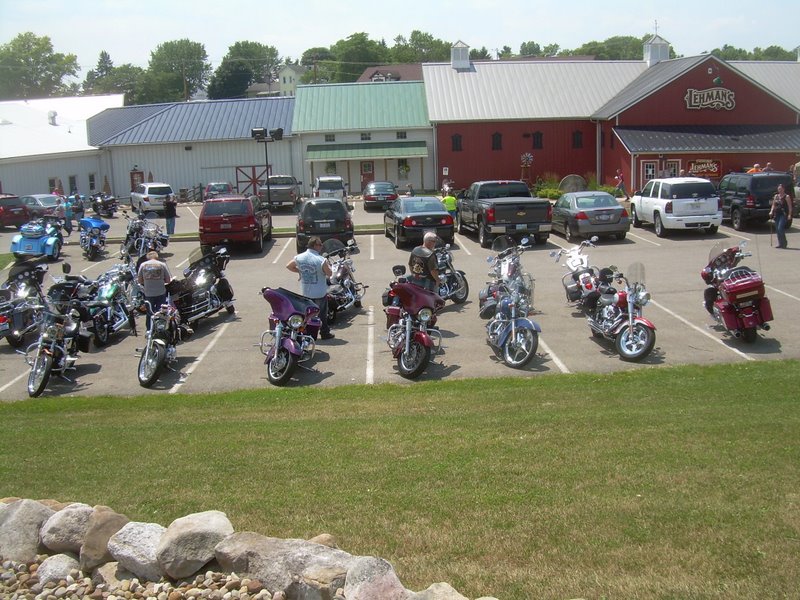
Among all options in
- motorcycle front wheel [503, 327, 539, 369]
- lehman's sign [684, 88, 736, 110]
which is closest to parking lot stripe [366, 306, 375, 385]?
motorcycle front wheel [503, 327, 539, 369]

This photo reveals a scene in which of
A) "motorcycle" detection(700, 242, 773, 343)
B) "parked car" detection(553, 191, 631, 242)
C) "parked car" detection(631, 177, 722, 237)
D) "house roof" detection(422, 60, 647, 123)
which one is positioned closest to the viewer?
"motorcycle" detection(700, 242, 773, 343)

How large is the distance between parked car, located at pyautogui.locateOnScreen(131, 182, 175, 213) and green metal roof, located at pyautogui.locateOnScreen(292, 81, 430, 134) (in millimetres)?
9065

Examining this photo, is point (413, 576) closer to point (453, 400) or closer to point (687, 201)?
point (453, 400)

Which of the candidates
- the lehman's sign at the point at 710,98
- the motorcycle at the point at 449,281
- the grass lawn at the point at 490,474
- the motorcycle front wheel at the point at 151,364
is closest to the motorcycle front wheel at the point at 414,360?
Answer: the grass lawn at the point at 490,474

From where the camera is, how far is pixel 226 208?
26.3 metres

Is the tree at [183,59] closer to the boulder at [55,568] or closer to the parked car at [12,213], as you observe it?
the parked car at [12,213]

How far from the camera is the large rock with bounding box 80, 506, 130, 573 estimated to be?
18.1 ft

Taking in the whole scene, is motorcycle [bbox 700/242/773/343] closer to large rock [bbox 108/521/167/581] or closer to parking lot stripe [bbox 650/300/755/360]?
parking lot stripe [bbox 650/300/755/360]

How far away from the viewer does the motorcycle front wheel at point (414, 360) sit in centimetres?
1197

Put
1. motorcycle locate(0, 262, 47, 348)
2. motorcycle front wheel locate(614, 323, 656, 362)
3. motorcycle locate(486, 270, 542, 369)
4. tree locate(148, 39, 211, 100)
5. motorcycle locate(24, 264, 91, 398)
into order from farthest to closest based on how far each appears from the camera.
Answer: tree locate(148, 39, 211, 100) → motorcycle locate(0, 262, 47, 348) → motorcycle front wheel locate(614, 323, 656, 362) → motorcycle locate(486, 270, 542, 369) → motorcycle locate(24, 264, 91, 398)

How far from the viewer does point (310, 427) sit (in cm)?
910

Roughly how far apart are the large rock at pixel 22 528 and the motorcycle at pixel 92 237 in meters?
22.2

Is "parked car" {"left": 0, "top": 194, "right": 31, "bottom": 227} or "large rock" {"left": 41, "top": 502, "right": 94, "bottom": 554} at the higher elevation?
"parked car" {"left": 0, "top": 194, "right": 31, "bottom": 227}

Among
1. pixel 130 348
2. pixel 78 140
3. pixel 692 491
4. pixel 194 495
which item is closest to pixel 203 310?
pixel 130 348
